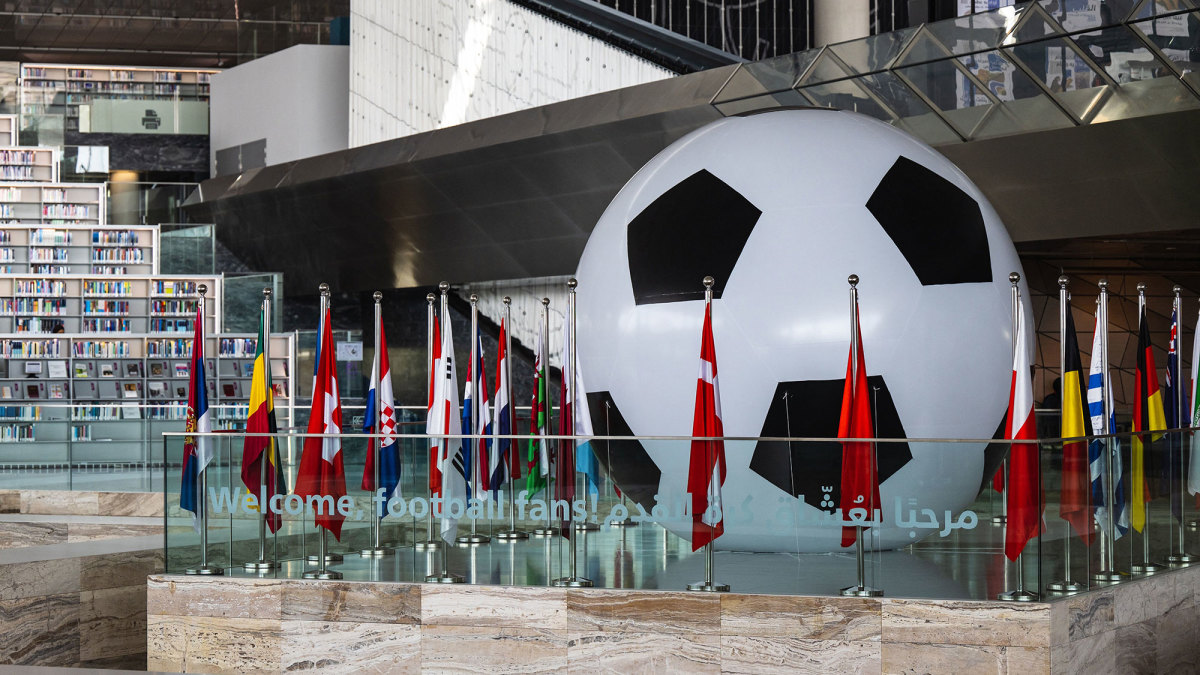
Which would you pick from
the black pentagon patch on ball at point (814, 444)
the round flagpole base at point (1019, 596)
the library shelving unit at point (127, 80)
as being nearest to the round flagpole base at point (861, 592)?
the black pentagon patch on ball at point (814, 444)

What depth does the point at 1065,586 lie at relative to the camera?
16.5 ft

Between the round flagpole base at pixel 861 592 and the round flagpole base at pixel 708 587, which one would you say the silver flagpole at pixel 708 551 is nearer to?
the round flagpole base at pixel 708 587

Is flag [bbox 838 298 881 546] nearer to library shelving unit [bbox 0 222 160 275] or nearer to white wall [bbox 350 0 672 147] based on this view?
white wall [bbox 350 0 672 147]

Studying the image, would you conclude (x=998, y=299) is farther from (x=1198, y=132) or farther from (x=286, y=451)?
(x=1198, y=132)

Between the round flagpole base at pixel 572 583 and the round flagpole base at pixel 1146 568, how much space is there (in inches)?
94.7

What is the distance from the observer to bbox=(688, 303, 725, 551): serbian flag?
538 centimetres

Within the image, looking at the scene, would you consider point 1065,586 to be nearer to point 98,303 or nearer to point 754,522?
point 754,522

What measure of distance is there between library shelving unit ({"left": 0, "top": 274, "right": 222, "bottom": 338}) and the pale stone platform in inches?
562

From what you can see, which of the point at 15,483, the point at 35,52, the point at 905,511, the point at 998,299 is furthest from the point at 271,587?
the point at 35,52

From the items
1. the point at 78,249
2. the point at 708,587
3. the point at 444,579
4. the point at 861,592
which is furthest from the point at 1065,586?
the point at 78,249

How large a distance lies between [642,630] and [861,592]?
932mm

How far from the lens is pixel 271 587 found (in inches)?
228

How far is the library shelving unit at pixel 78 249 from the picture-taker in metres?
20.0

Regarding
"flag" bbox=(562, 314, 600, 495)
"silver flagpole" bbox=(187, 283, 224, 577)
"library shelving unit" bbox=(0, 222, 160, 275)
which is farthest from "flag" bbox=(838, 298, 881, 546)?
"library shelving unit" bbox=(0, 222, 160, 275)
